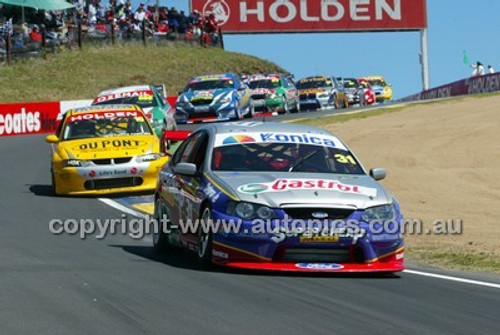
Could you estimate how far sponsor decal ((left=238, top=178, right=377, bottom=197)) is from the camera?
10.4 meters

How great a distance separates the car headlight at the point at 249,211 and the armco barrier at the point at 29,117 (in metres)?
26.0

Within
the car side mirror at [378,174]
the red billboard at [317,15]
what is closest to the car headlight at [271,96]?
the red billboard at [317,15]

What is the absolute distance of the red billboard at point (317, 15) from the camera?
233 ft

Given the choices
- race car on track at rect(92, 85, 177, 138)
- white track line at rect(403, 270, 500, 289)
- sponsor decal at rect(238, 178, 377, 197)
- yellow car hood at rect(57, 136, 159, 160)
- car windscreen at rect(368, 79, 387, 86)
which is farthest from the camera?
car windscreen at rect(368, 79, 387, 86)

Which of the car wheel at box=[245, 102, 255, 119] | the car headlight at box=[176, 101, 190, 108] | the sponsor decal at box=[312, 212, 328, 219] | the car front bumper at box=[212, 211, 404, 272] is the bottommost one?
the car wheel at box=[245, 102, 255, 119]

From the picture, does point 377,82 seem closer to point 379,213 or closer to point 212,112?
point 212,112

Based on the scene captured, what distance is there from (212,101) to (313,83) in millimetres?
12219

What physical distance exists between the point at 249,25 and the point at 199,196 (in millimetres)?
61041

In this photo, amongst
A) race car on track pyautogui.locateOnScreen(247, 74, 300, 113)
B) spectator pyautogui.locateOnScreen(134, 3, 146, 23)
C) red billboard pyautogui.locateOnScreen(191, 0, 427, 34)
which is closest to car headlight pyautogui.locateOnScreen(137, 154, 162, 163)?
race car on track pyautogui.locateOnScreen(247, 74, 300, 113)

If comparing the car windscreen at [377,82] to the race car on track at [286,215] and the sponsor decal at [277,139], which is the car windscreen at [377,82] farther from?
the race car on track at [286,215]

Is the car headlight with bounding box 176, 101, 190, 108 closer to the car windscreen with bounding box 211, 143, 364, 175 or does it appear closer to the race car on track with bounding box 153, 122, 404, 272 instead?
the car windscreen with bounding box 211, 143, 364, 175

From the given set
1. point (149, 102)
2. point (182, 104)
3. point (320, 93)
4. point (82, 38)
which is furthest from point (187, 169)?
point (82, 38)

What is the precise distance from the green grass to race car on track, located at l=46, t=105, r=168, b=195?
91.3 feet

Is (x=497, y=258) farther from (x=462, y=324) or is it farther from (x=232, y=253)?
(x=462, y=324)
